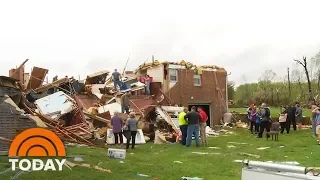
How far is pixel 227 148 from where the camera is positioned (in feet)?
58.3

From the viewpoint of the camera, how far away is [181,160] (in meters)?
13.9

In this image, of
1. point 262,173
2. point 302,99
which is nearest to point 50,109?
point 262,173

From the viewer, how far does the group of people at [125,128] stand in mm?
17766

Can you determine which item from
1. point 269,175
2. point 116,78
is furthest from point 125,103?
point 269,175

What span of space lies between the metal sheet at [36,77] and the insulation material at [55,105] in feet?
13.2

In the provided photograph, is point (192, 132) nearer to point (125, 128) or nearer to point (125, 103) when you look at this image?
point (125, 128)

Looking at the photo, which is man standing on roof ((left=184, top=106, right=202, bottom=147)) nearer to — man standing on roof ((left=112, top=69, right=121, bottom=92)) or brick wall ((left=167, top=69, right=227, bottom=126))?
man standing on roof ((left=112, top=69, right=121, bottom=92))

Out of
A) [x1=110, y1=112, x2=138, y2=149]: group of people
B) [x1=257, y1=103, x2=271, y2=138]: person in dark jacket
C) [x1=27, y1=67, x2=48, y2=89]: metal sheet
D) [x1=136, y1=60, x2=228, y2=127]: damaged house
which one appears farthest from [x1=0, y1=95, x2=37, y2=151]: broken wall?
[x1=136, y1=60, x2=228, y2=127]: damaged house

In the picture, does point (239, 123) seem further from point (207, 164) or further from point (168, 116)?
point (207, 164)

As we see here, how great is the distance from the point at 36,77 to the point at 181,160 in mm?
17039

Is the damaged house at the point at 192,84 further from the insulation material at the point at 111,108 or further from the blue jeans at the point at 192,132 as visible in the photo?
the blue jeans at the point at 192,132

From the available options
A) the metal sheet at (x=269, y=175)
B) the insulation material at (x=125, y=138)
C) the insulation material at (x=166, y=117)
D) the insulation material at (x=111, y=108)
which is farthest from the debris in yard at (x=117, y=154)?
the insulation material at (x=111, y=108)

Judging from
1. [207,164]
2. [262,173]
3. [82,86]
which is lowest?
[207,164]

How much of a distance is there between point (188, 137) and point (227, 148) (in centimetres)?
189
